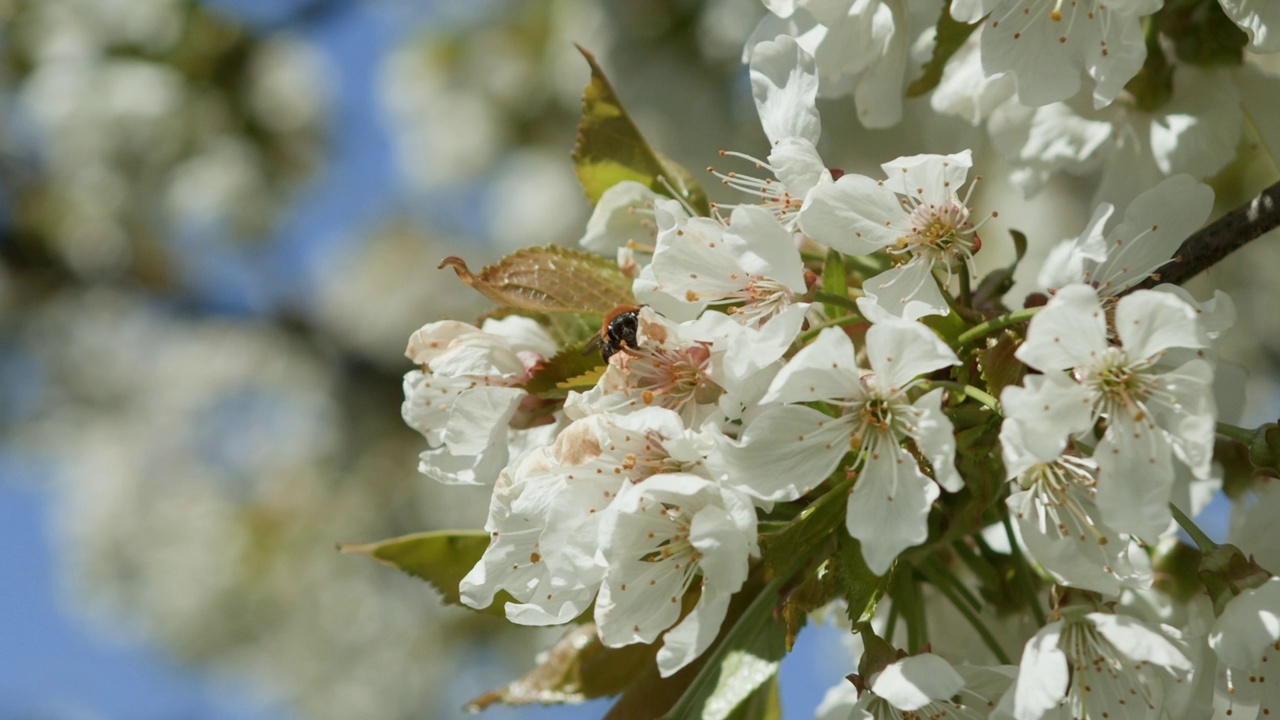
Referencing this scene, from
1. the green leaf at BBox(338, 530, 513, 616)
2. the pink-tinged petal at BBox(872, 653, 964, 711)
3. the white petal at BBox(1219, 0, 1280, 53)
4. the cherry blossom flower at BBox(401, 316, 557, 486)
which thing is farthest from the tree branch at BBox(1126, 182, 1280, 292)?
the green leaf at BBox(338, 530, 513, 616)

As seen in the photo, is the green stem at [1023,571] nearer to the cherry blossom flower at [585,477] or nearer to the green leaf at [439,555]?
the cherry blossom flower at [585,477]

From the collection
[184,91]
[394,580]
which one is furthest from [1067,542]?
[394,580]

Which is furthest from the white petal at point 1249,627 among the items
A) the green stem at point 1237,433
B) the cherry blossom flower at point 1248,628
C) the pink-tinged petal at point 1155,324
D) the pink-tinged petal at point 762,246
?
the pink-tinged petal at point 762,246

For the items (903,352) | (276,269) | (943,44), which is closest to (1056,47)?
(943,44)

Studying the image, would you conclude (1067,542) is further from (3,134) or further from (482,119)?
(3,134)

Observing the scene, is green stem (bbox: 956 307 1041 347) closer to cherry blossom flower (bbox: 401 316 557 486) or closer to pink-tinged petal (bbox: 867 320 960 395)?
pink-tinged petal (bbox: 867 320 960 395)
